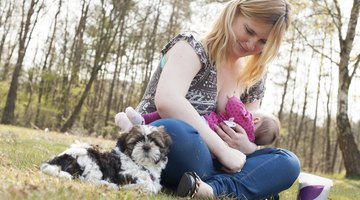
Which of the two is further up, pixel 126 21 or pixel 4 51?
pixel 126 21

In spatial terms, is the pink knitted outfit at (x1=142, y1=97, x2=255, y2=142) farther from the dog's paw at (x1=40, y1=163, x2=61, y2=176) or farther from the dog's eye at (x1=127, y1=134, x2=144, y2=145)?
the dog's paw at (x1=40, y1=163, x2=61, y2=176)

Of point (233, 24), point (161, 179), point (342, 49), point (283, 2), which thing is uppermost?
point (342, 49)

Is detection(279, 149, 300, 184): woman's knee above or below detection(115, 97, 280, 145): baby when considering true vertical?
below

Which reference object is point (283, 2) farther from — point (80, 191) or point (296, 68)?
point (296, 68)

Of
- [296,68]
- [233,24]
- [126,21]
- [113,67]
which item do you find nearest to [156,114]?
[233,24]

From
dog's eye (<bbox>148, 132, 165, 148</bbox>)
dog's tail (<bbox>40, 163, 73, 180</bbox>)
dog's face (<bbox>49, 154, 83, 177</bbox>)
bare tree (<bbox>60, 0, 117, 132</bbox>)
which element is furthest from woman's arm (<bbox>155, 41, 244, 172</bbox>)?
bare tree (<bbox>60, 0, 117, 132</bbox>)

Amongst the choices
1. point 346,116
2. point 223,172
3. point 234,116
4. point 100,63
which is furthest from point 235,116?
point 100,63

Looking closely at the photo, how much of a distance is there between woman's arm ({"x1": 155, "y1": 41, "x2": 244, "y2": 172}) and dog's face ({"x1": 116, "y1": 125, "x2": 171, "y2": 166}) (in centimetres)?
25

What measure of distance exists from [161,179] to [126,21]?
24.0 meters

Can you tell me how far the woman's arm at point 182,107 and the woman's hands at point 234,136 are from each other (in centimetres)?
33

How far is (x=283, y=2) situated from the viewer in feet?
14.2

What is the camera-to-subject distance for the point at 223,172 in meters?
3.97

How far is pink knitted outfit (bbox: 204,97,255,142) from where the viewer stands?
432 centimetres

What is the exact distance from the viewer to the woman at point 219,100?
3.76 meters
